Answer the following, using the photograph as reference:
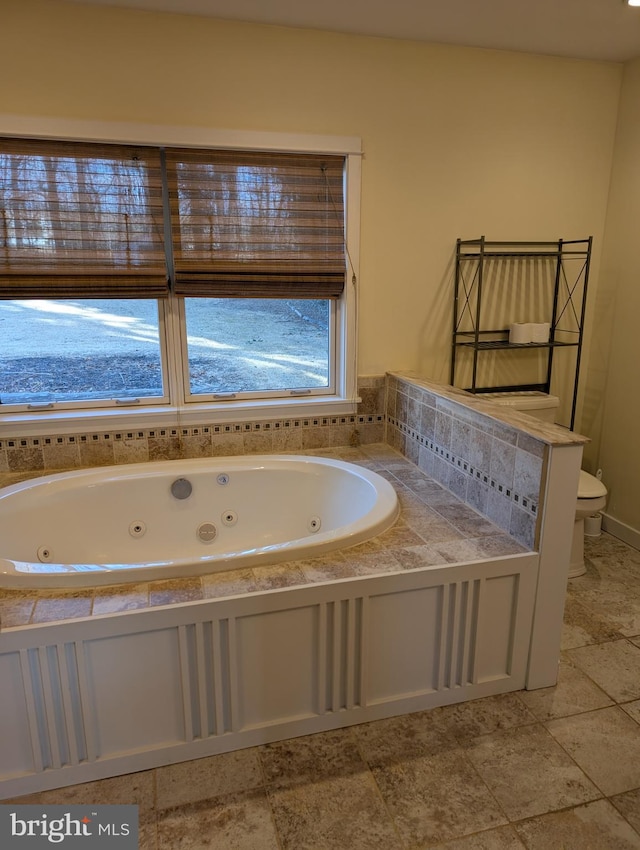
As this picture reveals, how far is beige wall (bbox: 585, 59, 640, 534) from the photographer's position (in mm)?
3070

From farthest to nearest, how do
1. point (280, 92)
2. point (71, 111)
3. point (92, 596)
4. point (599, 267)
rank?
point (599, 267) < point (280, 92) < point (71, 111) < point (92, 596)

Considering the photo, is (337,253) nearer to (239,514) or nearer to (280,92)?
(280,92)

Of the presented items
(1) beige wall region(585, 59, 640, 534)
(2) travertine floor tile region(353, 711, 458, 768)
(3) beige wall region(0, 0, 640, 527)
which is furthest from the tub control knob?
(1) beige wall region(585, 59, 640, 534)

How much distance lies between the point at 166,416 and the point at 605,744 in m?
2.22

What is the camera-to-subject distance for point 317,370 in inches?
123

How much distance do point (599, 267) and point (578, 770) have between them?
2610 millimetres

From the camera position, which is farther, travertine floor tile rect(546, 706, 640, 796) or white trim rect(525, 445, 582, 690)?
white trim rect(525, 445, 582, 690)

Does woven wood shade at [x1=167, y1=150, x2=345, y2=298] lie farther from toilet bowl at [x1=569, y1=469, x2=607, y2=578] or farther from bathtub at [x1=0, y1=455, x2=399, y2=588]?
toilet bowl at [x1=569, y1=469, x2=607, y2=578]

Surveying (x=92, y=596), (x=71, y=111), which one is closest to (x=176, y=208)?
(x=71, y=111)

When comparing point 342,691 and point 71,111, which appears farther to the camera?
point 71,111

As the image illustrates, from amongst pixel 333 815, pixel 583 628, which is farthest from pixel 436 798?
pixel 583 628

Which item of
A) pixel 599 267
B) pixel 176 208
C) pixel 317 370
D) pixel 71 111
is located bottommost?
pixel 317 370

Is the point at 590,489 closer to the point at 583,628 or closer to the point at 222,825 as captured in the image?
the point at 583,628

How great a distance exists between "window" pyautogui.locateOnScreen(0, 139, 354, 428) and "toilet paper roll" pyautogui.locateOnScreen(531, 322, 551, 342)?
1024mm
